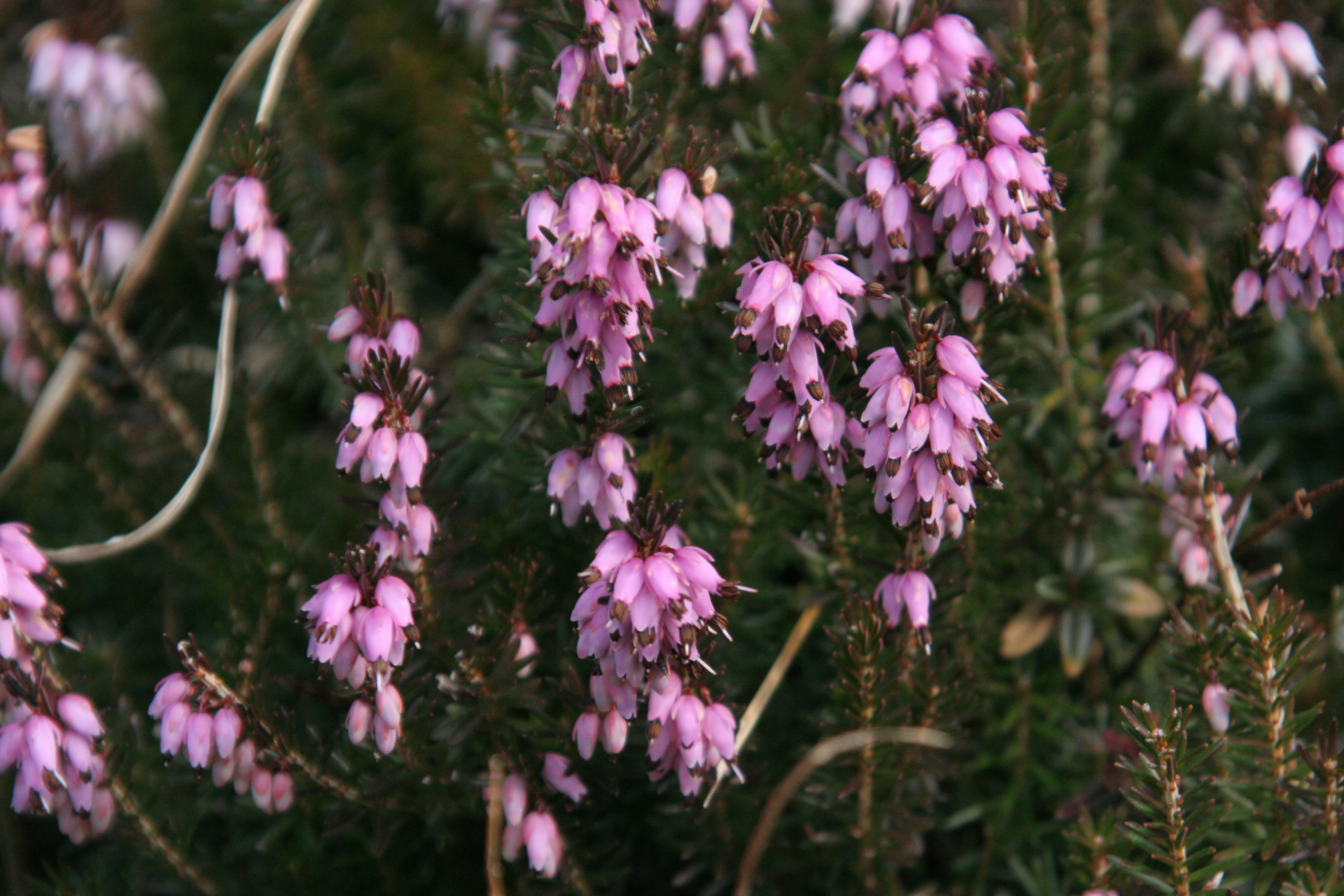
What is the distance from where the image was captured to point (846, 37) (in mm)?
3611

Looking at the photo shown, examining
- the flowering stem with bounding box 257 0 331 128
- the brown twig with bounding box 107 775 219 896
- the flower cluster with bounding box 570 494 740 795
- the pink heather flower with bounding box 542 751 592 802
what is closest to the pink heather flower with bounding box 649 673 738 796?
the flower cluster with bounding box 570 494 740 795

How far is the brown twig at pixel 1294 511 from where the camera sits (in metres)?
2.53

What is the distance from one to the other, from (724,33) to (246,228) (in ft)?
4.51

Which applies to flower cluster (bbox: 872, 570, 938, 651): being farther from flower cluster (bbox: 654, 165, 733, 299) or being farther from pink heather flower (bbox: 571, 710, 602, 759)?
flower cluster (bbox: 654, 165, 733, 299)

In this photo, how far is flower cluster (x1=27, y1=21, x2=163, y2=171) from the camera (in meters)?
3.76

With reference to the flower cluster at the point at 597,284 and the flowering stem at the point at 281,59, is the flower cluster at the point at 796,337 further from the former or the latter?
the flowering stem at the point at 281,59

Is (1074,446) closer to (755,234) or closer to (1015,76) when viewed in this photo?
(1015,76)

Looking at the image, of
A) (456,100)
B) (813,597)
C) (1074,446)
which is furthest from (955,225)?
(456,100)

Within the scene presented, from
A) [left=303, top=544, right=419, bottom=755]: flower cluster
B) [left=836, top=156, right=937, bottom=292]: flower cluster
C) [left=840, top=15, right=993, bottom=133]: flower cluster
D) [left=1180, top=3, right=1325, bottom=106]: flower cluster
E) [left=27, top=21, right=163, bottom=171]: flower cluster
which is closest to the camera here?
[left=303, top=544, right=419, bottom=755]: flower cluster

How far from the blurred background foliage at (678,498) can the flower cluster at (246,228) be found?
0.15 meters

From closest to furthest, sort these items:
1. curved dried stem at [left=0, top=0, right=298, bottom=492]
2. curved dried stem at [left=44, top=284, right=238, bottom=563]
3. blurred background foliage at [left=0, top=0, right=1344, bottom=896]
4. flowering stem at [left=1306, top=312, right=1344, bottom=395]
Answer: blurred background foliage at [left=0, top=0, right=1344, bottom=896] → curved dried stem at [left=44, top=284, right=238, bottom=563] → curved dried stem at [left=0, top=0, right=298, bottom=492] → flowering stem at [left=1306, top=312, right=1344, bottom=395]

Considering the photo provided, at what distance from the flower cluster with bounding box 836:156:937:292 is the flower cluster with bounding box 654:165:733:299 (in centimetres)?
28

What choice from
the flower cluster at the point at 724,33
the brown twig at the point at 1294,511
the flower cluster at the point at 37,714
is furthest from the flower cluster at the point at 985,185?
the flower cluster at the point at 37,714

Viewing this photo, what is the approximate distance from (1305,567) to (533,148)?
3.08m
